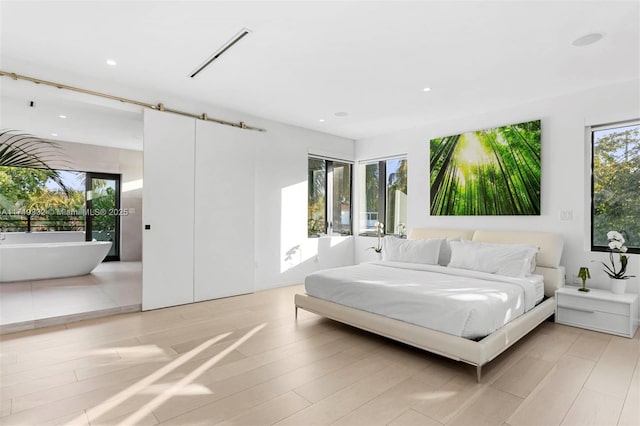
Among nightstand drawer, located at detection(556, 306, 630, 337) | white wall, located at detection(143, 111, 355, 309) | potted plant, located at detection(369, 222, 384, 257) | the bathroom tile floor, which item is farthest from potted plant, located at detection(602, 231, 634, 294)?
the bathroom tile floor

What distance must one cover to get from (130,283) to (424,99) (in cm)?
517

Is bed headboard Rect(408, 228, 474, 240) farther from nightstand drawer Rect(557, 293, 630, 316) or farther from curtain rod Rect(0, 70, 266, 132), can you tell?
curtain rod Rect(0, 70, 266, 132)

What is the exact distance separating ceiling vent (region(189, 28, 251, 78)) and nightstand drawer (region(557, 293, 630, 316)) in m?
4.05

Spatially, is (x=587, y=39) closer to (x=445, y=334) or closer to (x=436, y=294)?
Answer: (x=436, y=294)

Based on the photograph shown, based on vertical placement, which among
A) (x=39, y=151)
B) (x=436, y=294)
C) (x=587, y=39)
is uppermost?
(x=587, y=39)

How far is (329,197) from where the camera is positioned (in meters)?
6.28

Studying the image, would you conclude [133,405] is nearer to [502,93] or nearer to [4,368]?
[4,368]

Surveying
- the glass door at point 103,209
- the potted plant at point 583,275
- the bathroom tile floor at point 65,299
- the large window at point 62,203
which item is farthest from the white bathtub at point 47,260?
the potted plant at point 583,275

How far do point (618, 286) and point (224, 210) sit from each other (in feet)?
15.1

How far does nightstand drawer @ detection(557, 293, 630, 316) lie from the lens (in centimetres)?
317

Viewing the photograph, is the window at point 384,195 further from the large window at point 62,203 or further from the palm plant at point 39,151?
the palm plant at point 39,151

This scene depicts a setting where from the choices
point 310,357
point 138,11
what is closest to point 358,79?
point 138,11

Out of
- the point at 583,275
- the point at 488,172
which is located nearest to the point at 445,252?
the point at 488,172

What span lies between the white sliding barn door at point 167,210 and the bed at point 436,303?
1660 millimetres
